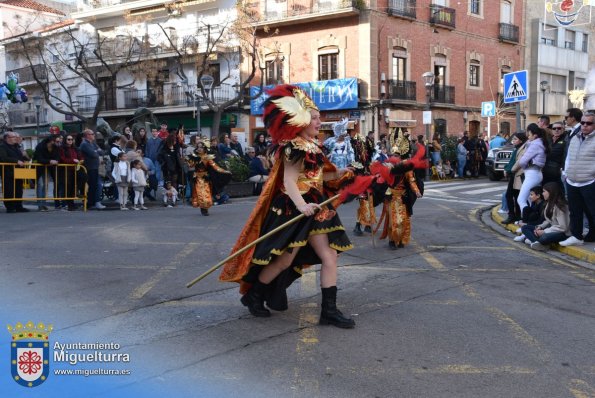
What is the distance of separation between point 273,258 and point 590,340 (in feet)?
8.35

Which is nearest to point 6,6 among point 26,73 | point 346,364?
point 26,73

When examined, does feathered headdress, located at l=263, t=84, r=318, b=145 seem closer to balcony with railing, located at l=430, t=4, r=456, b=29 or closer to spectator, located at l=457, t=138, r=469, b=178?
spectator, located at l=457, t=138, r=469, b=178

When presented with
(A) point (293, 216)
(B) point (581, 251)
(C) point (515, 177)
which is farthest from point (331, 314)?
(C) point (515, 177)

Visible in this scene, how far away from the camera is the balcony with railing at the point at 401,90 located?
101 ft

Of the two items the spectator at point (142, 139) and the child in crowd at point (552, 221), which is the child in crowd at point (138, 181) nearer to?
the spectator at point (142, 139)

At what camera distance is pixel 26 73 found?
45031 mm

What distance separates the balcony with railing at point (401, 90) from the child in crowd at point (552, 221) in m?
22.9

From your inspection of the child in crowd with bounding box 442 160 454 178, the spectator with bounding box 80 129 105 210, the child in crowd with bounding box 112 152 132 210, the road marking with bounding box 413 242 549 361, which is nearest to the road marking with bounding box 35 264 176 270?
the road marking with bounding box 413 242 549 361

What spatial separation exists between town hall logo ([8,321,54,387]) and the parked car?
19205 mm

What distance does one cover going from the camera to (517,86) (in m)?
13.1

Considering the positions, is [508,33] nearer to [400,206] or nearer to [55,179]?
[55,179]

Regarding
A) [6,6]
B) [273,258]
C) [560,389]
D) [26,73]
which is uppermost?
[6,6]

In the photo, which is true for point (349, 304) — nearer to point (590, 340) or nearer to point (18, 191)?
point (590, 340)

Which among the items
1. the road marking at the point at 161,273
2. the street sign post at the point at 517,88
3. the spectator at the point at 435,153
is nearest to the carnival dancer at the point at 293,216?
the road marking at the point at 161,273
